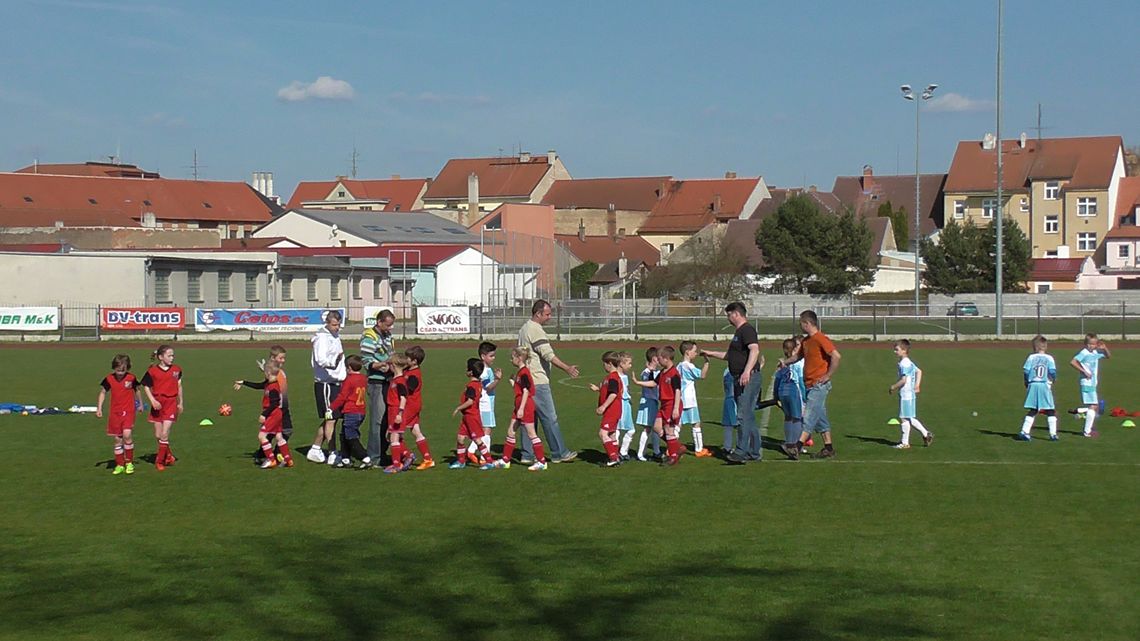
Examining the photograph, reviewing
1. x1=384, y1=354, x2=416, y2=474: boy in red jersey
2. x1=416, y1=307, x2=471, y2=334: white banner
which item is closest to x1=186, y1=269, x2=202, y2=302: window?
x1=416, y1=307, x2=471, y2=334: white banner

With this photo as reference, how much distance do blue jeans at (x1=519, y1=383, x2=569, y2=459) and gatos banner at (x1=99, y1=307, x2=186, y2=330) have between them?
133 ft

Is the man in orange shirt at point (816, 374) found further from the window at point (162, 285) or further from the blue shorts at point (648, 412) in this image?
the window at point (162, 285)

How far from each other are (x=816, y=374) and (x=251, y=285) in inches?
2149

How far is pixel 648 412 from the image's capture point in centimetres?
1542

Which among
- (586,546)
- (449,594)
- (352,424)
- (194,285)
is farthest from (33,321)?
(449,594)

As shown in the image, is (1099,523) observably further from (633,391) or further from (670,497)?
(633,391)

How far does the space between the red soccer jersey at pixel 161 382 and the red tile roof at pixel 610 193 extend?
323 feet

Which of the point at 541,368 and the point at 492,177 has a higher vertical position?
the point at 492,177

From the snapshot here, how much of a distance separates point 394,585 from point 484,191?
114931mm

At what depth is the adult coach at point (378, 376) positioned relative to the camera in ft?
48.5

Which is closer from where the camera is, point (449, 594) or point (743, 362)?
point (449, 594)

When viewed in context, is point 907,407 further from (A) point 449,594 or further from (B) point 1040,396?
(A) point 449,594

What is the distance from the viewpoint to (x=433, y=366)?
34969mm

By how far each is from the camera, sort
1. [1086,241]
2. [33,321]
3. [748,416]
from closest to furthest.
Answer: [748,416]
[33,321]
[1086,241]
